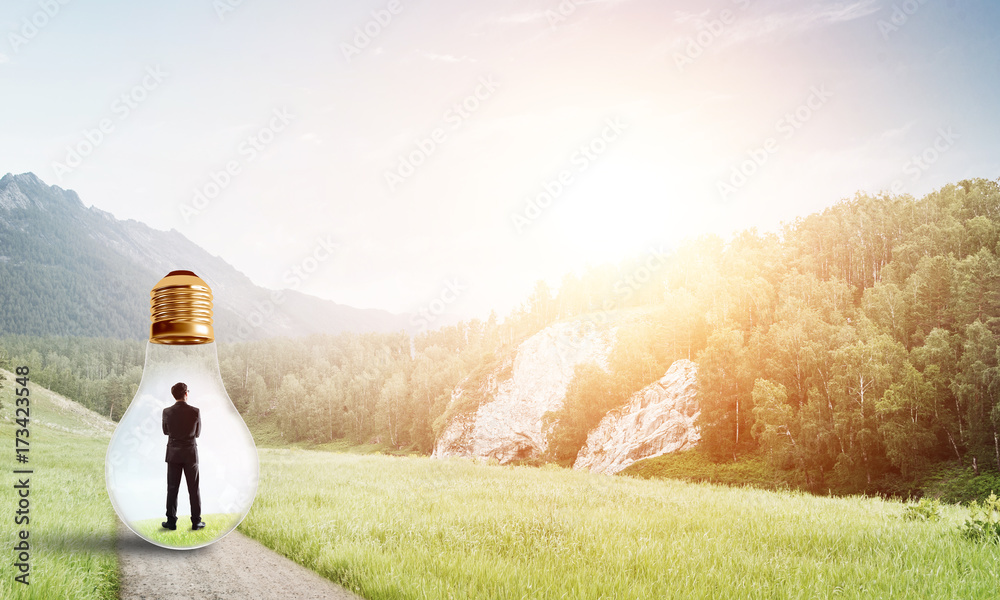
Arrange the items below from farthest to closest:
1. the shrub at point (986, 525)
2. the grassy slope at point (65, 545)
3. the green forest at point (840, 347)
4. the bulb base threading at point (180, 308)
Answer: the green forest at point (840, 347) < the shrub at point (986, 525) < the grassy slope at point (65, 545) < the bulb base threading at point (180, 308)

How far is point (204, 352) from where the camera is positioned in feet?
11.8

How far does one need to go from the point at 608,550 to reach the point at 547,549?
31.2 inches

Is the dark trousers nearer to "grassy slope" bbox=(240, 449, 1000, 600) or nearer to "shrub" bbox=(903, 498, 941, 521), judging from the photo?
"grassy slope" bbox=(240, 449, 1000, 600)

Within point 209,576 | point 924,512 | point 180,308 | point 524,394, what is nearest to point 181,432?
point 180,308

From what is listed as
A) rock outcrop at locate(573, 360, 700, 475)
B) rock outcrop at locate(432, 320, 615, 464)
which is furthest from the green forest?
rock outcrop at locate(432, 320, 615, 464)

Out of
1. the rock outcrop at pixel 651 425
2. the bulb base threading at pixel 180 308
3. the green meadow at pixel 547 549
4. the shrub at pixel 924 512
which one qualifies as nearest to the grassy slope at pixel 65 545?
the green meadow at pixel 547 549

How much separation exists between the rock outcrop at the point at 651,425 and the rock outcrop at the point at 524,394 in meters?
18.1

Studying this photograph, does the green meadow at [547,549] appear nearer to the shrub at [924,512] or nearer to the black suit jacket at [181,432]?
the shrub at [924,512]

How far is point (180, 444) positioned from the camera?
3406mm

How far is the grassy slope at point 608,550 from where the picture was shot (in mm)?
5273

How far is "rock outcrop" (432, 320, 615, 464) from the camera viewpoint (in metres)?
93.5

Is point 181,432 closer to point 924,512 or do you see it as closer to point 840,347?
point 924,512

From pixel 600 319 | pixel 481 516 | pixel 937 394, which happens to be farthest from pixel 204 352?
pixel 600 319

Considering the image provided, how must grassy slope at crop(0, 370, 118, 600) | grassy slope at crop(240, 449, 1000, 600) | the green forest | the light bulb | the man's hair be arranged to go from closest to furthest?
the light bulb → the man's hair → grassy slope at crop(0, 370, 118, 600) → grassy slope at crop(240, 449, 1000, 600) → the green forest
